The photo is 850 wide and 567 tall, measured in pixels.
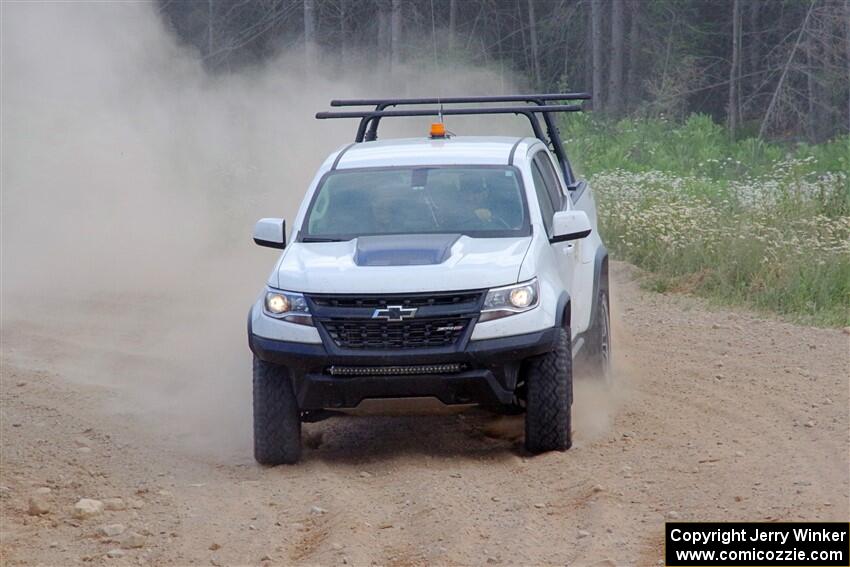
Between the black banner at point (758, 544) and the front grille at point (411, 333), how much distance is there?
69.9 inches

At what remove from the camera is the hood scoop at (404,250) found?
25.7 ft

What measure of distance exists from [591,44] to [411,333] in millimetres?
30289

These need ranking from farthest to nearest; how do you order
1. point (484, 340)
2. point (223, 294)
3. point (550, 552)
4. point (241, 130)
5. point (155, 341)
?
1. point (241, 130)
2. point (223, 294)
3. point (155, 341)
4. point (484, 340)
5. point (550, 552)

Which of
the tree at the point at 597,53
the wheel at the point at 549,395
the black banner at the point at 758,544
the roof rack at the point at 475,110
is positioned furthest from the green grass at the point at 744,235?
the tree at the point at 597,53

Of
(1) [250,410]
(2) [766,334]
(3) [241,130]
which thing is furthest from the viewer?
(3) [241,130]

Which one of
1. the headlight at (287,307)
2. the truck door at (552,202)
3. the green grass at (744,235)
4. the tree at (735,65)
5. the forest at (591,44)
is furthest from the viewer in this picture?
the tree at (735,65)

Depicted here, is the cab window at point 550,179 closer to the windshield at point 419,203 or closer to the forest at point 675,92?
the windshield at point 419,203

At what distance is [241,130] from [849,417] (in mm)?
17707

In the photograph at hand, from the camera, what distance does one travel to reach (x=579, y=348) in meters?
9.16

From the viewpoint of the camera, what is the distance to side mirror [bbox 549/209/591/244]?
8.37 metres

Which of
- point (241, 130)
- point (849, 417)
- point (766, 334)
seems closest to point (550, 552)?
point (849, 417)

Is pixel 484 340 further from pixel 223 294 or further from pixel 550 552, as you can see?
pixel 223 294

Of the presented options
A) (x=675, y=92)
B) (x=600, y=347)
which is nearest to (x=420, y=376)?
(x=600, y=347)

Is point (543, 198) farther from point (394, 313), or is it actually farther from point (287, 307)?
point (287, 307)
